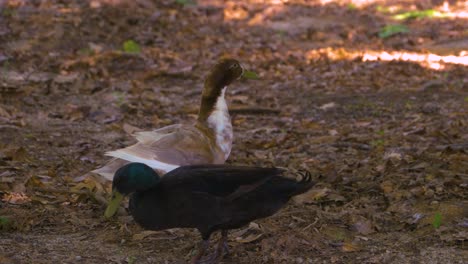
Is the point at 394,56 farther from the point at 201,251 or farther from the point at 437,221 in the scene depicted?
the point at 201,251

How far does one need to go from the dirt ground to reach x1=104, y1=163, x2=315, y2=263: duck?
41 centimetres

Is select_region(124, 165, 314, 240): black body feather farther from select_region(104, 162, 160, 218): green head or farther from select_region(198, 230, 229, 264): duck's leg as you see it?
select_region(198, 230, 229, 264): duck's leg

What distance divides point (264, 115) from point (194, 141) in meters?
3.15

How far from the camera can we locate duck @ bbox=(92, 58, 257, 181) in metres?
5.88

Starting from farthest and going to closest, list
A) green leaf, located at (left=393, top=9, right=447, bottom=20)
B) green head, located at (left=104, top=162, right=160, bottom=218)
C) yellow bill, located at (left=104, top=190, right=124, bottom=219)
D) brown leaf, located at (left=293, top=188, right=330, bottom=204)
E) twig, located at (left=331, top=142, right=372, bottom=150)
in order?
green leaf, located at (left=393, top=9, right=447, bottom=20), twig, located at (left=331, top=142, right=372, bottom=150), brown leaf, located at (left=293, top=188, right=330, bottom=204), yellow bill, located at (left=104, top=190, right=124, bottom=219), green head, located at (left=104, top=162, right=160, bottom=218)

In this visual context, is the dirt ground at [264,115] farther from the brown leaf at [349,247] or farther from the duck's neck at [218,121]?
the duck's neck at [218,121]

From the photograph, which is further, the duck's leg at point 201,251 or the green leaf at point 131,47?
the green leaf at point 131,47

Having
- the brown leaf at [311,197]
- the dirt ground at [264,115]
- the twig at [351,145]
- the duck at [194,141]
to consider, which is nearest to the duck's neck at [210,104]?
the duck at [194,141]

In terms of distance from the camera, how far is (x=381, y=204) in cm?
583

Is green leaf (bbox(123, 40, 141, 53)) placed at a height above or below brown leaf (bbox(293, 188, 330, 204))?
below

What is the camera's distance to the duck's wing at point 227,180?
4.68 metres

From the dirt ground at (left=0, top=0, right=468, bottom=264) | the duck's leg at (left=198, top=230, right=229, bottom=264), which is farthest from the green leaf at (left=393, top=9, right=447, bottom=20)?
the duck's leg at (left=198, top=230, right=229, bottom=264)

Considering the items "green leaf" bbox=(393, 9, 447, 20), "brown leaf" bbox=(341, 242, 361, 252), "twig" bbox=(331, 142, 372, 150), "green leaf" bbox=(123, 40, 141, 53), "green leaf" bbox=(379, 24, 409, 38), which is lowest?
"green leaf" bbox=(393, 9, 447, 20)

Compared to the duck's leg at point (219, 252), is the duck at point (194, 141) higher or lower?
higher
